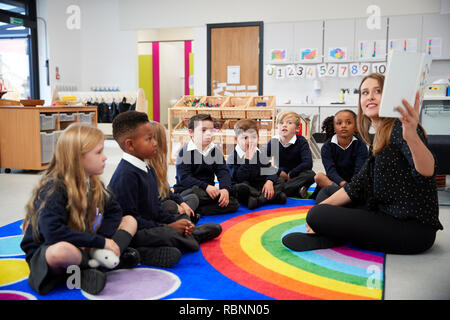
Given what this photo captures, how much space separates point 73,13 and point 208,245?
Result: 8325 millimetres

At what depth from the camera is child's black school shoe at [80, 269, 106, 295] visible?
4.57 ft

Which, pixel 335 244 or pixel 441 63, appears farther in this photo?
pixel 441 63

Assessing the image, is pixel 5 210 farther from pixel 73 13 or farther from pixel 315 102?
pixel 73 13

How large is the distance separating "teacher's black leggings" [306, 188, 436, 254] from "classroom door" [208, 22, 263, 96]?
19.4ft

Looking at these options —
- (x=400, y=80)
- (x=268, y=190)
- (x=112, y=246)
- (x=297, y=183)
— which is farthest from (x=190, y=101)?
(x=400, y=80)

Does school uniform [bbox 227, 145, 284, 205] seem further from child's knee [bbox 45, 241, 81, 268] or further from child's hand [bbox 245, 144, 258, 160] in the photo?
child's knee [bbox 45, 241, 81, 268]

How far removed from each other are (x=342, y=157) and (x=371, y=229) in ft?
3.90

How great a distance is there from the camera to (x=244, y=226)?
7.55 feet

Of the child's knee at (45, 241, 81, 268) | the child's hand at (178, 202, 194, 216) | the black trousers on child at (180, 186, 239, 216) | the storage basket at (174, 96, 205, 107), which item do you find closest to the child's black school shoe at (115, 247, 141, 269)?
the child's knee at (45, 241, 81, 268)

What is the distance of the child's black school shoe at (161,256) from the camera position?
1.65 meters

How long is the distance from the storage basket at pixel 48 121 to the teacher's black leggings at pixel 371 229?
323 cm

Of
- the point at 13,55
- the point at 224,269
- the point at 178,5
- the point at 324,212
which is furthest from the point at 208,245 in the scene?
the point at 13,55

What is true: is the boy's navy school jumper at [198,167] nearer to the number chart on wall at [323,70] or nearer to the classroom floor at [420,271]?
the classroom floor at [420,271]

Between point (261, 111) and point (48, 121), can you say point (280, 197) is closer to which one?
point (261, 111)
